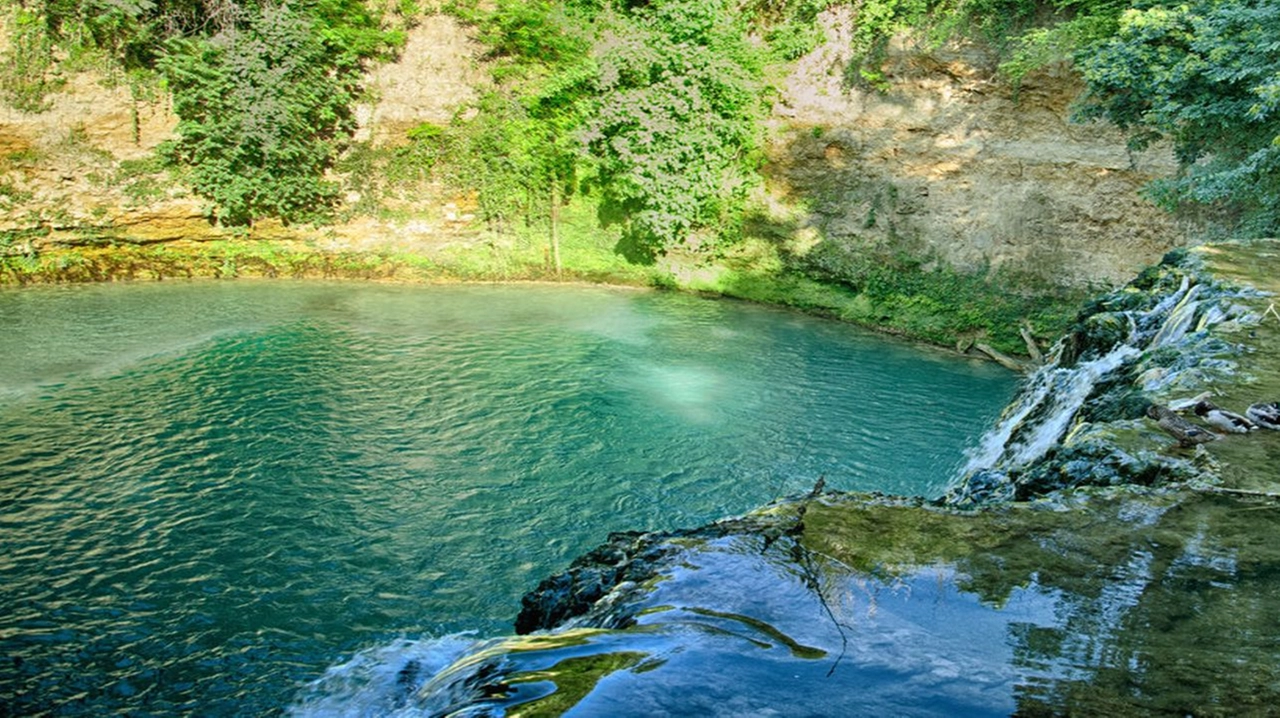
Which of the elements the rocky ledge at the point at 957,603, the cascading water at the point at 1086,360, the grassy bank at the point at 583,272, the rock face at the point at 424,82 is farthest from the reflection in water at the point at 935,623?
the rock face at the point at 424,82

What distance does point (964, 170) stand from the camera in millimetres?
15719

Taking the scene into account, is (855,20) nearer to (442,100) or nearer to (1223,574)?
(442,100)

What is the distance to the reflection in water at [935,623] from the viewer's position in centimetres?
266

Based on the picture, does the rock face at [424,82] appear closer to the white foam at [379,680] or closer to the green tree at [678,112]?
the green tree at [678,112]

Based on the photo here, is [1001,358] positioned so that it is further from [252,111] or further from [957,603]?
[252,111]

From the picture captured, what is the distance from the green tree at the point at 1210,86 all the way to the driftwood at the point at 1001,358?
3648mm

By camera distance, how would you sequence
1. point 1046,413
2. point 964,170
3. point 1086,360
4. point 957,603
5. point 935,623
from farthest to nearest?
point 964,170 < point 1086,360 < point 1046,413 < point 957,603 < point 935,623

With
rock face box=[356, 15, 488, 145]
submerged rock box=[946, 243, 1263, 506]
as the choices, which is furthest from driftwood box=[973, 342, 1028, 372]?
rock face box=[356, 15, 488, 145]

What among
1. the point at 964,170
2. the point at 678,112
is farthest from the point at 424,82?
the point at 964,170

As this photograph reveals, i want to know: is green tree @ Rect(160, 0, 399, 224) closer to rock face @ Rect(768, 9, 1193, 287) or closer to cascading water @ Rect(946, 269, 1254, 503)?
rock face @ Rect(768, 9, 1193, 287)

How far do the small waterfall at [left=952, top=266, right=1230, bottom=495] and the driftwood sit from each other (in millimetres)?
5565

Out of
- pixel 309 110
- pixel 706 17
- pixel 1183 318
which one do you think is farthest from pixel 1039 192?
pixel 309 110

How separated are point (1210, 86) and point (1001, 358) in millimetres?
5577

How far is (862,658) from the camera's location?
2.94 meters
